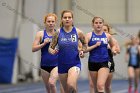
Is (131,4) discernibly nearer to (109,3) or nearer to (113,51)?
(109,3)

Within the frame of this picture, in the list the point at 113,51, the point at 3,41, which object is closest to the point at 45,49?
the point at 113,51

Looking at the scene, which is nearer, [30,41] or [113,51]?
[113,51]

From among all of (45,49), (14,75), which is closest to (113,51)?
(45,49)

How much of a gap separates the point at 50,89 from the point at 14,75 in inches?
566

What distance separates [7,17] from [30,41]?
204cm

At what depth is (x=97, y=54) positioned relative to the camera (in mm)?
9766

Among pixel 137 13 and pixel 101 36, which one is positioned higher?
pixel 137 13

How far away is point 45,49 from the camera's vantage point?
379 inches

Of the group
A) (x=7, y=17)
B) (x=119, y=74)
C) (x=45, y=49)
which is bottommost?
(x=119, y=74)

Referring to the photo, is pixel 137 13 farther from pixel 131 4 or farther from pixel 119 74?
pixel 119 74

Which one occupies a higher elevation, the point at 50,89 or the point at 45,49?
the point at 45,49

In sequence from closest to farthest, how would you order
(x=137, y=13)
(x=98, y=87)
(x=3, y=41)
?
(x=98, y=87), (x=3, y=41), (x=137, y=13)

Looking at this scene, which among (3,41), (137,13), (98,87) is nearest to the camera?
(98,87)

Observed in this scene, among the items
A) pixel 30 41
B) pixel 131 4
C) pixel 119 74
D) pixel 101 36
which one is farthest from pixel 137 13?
pixel 101 36
